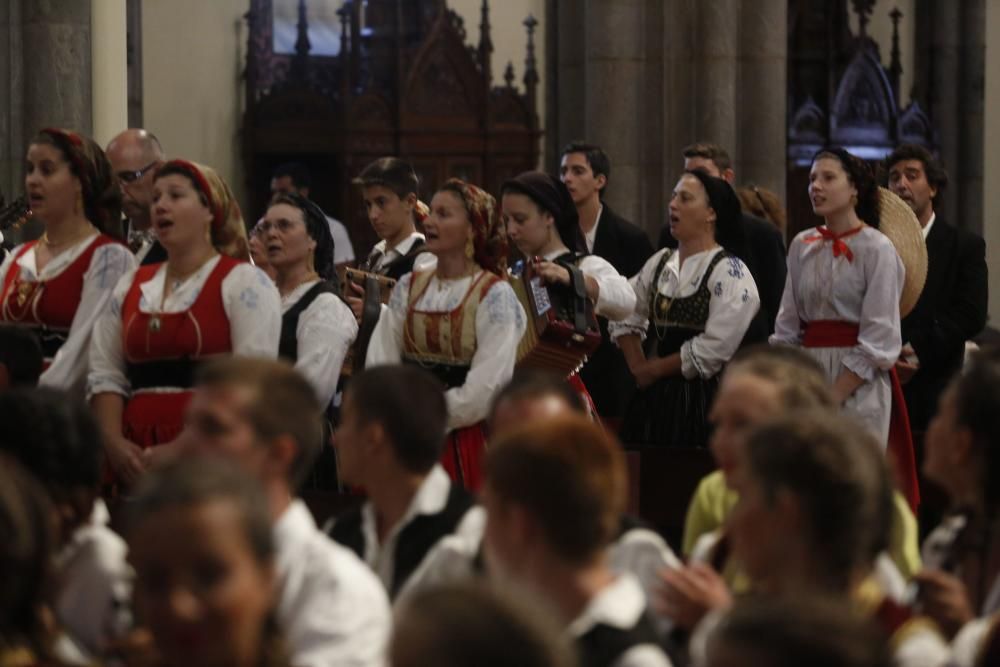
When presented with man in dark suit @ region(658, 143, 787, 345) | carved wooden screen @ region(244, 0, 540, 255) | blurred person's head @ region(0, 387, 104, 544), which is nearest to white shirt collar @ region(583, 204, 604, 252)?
man in dark suit @ region(658, 143, 787, 345)

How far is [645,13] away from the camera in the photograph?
36.8 feet

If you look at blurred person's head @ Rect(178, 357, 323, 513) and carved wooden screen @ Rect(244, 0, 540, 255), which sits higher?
carved wooden screen @ Rect(244, 0, 540, 255)

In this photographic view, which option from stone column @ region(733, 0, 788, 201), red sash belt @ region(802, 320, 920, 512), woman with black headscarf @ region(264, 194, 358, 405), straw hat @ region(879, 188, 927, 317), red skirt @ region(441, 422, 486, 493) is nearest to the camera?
red skirt @ region(441, 422, 486, 493)

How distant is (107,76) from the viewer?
26.1 feet

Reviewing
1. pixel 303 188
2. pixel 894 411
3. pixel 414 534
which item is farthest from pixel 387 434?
pixel 303 188

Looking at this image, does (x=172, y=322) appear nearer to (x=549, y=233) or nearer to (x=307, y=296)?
(x=307, y=296)

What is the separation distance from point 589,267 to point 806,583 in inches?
137

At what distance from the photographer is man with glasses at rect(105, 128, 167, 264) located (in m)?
6.68

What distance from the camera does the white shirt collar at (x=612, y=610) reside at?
109 inches

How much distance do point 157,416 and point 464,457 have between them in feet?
3.15

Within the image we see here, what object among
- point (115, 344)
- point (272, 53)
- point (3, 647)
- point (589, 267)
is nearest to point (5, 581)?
point (3, 647)

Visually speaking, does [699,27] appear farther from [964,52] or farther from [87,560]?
[87,560]

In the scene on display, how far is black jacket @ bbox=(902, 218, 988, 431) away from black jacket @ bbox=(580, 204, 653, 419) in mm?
1090

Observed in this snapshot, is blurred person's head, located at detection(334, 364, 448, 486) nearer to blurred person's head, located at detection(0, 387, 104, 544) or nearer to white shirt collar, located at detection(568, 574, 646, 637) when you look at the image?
blurred person's head, located at detection(0, 387, 104, 544)
